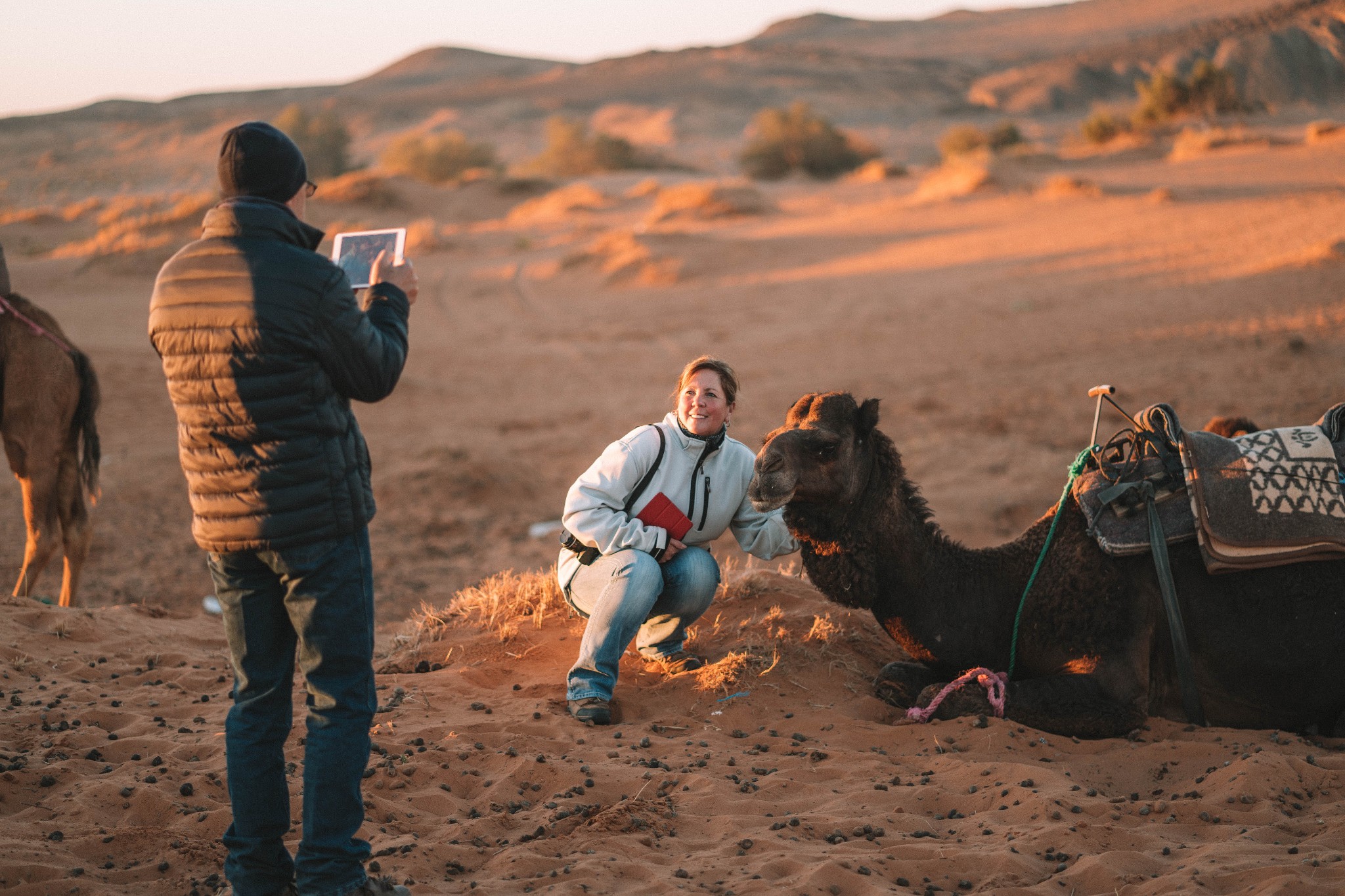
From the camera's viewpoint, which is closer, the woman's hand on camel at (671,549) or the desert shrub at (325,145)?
the woman's hand on camel at (671,549)

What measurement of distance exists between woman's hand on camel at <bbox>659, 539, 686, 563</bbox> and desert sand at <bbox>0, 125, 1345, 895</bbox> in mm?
721

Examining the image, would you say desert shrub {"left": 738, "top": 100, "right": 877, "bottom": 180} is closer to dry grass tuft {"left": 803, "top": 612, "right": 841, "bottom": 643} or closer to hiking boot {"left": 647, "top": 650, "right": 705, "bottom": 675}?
dry grass tuft {"left": 803, "top": 612, "right": 841, "bottom": 643}

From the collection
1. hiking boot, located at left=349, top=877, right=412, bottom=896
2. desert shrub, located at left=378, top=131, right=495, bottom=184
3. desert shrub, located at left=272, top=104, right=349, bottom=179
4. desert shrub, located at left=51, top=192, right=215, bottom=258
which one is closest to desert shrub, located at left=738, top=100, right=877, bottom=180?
desert shrub, located at left=378, top=131, right=495, bottom=184

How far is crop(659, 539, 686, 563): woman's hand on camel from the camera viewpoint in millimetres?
5395

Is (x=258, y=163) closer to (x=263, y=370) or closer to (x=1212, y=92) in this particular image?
(x=263, y=370)

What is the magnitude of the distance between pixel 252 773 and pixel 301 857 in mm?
311

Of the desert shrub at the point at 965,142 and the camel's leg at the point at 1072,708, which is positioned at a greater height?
the desert shrub at the point at 965,142

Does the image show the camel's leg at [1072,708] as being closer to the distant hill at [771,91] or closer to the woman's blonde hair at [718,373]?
the woman's blonde hair at [718,373]

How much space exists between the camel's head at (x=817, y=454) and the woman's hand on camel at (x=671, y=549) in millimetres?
696

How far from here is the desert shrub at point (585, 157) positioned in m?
48.3

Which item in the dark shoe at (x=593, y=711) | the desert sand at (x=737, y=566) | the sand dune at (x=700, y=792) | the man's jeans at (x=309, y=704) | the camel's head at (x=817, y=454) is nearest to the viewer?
the man's jeans at (x=309, y=704)

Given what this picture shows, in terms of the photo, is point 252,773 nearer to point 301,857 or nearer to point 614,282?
point 301,857

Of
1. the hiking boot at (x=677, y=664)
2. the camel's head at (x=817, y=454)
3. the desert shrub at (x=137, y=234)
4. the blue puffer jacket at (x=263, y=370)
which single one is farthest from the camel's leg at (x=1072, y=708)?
the desert shrub at (x=137, y=234)

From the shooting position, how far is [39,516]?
26.9 feet
